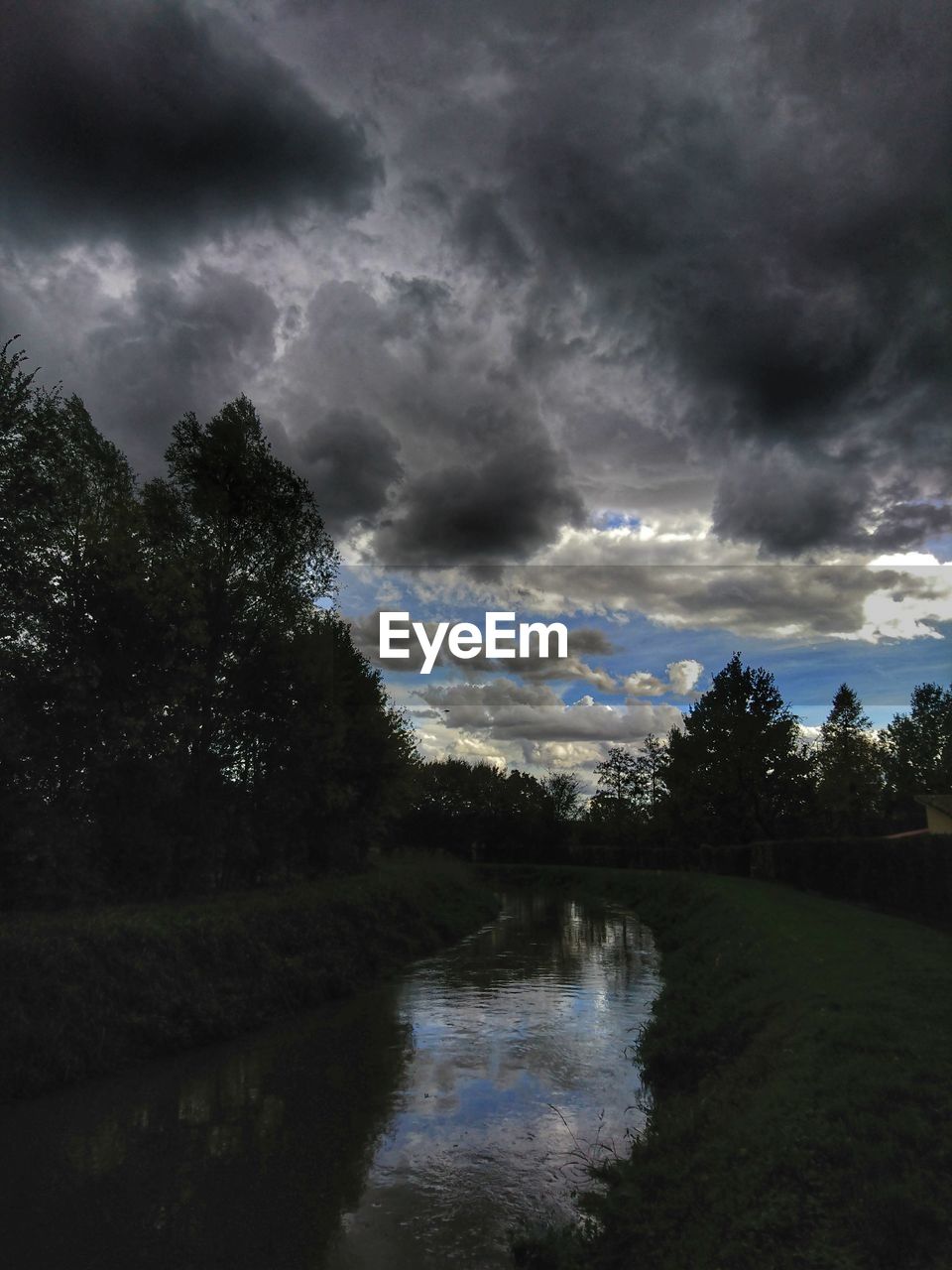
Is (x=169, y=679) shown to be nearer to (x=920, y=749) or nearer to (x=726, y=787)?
(x=726, y=787)

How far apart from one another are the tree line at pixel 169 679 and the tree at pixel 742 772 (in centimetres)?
3860

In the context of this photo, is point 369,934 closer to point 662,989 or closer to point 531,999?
point 531,999

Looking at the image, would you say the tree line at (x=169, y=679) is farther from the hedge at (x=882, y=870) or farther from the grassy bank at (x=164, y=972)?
the hedge at (x=882, y=870)

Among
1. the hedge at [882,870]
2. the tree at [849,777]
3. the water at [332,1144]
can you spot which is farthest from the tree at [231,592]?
the tree at [849,777]

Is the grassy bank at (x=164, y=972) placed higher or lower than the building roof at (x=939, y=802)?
lower

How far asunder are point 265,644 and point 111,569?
6.70 meters

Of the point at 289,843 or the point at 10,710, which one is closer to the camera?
the point at 10,710

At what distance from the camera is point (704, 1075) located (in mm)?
12820

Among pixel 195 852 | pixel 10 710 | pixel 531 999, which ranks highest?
pixel 10 710

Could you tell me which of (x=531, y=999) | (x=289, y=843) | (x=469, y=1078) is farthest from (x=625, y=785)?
(x=469, y=1078)

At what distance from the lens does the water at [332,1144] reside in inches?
311

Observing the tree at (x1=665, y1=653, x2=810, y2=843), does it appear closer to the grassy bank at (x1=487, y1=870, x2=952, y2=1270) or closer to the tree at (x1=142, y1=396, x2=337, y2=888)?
the tree at (x1=142, y1=396, x2=337, y2=888)

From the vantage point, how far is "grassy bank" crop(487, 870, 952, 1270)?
6332 mm

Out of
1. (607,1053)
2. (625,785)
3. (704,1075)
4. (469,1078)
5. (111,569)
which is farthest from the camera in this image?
(625,785)
